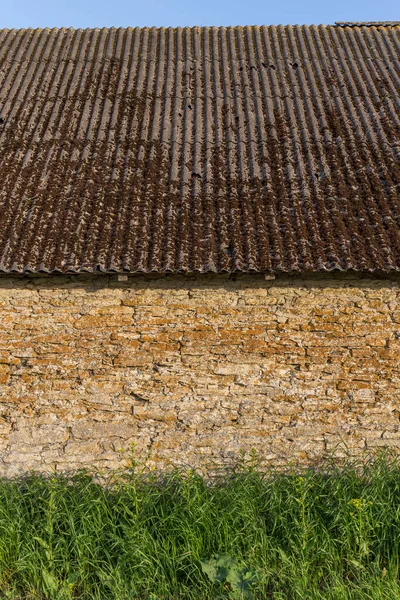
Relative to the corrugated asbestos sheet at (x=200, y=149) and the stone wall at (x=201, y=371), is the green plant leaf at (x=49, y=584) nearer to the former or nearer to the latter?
the stone wall at (x=201, y=371)

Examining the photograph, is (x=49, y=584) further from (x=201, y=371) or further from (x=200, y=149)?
(x=200, y=149)

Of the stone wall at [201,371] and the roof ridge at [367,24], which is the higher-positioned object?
the roof ridge at [367,24]

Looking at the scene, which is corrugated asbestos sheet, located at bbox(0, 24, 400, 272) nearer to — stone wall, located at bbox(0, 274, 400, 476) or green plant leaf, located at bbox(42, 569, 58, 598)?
stone wall, located at bbox(0, 274, 400, 476)

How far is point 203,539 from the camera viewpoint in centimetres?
450

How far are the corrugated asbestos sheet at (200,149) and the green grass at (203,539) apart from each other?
192cm

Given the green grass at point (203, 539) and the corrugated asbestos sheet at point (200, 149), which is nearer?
the green grass at point (203, 539)

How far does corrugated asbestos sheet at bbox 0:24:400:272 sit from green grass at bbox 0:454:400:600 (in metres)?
1.92

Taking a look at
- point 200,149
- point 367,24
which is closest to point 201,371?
point 200,149

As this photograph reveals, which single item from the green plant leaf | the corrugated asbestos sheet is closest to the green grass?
the green plant leaf

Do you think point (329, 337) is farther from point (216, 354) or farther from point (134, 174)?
point (134, 174)

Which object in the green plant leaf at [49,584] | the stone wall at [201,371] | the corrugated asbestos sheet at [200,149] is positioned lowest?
the green plant leaf at [49,584]

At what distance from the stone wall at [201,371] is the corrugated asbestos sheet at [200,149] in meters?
0.35

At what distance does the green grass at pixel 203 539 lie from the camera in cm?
415

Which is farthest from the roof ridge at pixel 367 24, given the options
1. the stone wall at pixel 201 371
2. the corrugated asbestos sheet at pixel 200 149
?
the stone wall at pixel 201 371
